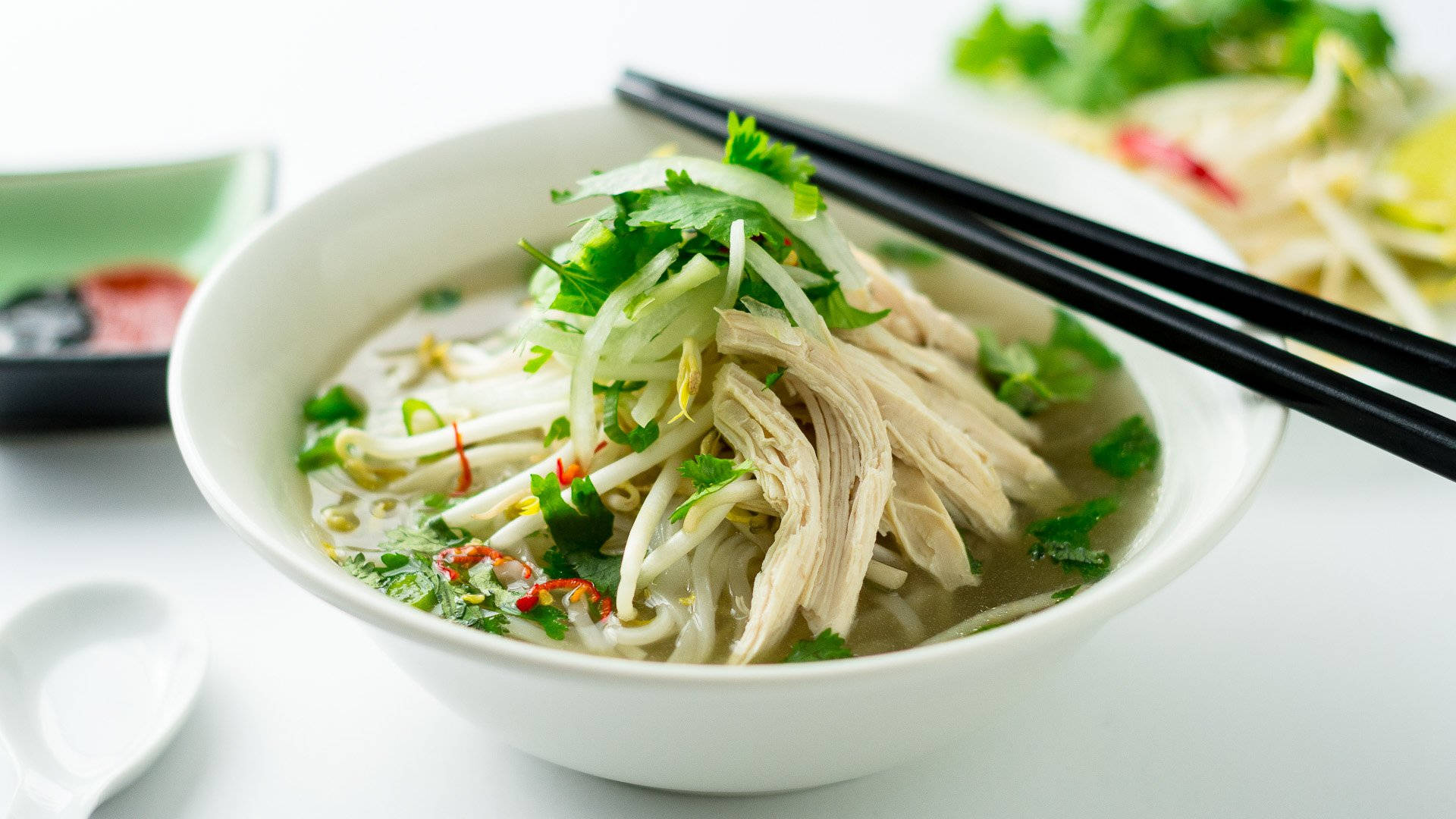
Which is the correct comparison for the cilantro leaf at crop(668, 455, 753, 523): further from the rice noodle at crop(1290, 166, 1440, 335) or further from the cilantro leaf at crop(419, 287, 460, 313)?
the rice noodle at crop(1290, 166, 1440, 335)

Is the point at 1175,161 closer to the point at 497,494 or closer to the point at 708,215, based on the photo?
the point at 708,215

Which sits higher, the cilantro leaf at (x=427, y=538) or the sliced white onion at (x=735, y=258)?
the sliced white onion at (x=735, y=258)

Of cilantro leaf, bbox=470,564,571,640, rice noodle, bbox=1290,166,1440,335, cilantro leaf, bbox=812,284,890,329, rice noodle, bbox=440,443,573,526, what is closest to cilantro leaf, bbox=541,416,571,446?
rice noodle, bbox=440,443,573,526

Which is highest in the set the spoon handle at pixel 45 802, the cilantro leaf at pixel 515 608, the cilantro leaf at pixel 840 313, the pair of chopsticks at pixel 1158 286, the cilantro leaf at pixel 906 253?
the pair of chopsticks at pixel 1158 286

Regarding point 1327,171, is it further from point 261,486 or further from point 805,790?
point 261,486

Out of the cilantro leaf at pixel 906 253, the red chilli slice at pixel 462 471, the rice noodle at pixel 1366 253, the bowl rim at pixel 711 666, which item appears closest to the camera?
the bowl rim at pixel 711 666

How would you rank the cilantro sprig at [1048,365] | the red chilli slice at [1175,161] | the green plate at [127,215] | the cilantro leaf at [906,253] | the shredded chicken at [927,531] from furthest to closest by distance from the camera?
the red chilli slice at [1175,161] < the green plate at [127,215] < the cilantro leaf at [906,253] < the cilantro sprig at [1048,365] < the shredded chicken at [927,531]

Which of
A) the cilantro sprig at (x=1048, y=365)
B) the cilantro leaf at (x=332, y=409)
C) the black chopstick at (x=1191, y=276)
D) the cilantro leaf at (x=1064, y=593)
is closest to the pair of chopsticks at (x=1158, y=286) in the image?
the black chopstick at (x=1191, y=276)

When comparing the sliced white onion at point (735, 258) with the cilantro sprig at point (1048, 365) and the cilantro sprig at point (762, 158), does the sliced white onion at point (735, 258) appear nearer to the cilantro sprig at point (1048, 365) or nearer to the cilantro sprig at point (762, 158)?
the cilantro sprig at point (762, 158)

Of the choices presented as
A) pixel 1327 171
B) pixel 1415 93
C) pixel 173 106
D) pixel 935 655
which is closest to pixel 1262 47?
pixel 1415 93
